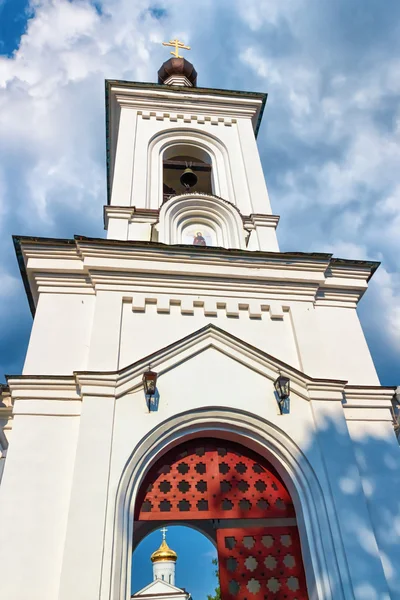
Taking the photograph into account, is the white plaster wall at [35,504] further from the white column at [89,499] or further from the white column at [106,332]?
the white column at [106,332]

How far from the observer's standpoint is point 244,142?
482 inches

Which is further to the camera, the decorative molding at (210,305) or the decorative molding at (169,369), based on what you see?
the decorative molding at (210,305)

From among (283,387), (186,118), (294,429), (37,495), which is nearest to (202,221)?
(186,118)

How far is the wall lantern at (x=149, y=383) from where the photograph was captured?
6516 millimetres

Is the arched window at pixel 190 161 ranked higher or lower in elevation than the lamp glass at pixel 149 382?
higher

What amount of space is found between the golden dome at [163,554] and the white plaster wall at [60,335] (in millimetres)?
18540

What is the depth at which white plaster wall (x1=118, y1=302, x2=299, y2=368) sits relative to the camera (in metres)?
7.36

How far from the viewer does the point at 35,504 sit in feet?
18.9

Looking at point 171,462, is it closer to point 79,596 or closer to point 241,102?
point 79,596

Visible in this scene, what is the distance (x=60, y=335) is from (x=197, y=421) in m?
2.30

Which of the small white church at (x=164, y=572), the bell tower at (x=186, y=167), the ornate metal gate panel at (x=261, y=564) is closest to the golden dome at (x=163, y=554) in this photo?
the small white church at (x=164, y=572)

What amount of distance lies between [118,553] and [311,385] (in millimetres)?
3196

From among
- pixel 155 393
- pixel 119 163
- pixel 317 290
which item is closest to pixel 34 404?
pixel 155 393

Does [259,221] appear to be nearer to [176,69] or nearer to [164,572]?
[176,69]
